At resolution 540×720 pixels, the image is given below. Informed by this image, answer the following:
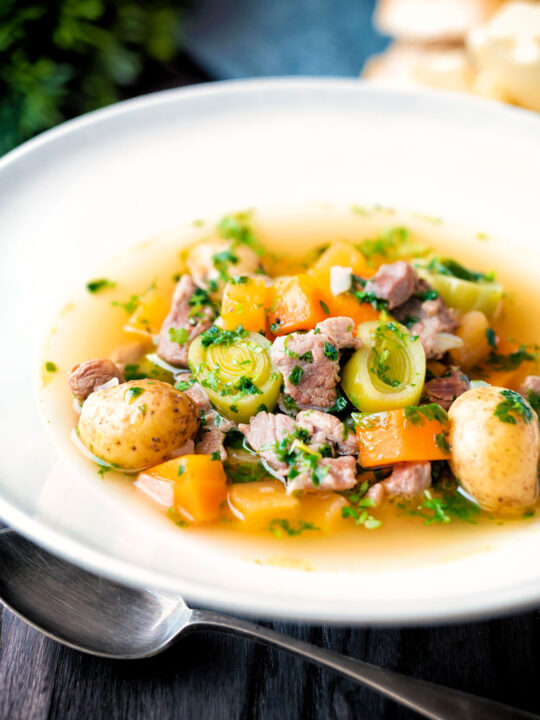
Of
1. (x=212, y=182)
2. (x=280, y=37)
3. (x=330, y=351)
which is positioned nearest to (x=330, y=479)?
(x=330, y=351)

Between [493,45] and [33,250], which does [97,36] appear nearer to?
[33,250]

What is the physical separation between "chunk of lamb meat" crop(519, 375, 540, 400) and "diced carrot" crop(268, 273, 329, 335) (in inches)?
34.9

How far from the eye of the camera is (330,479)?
248cm

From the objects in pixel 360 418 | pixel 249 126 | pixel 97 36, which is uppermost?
pixel 97 36

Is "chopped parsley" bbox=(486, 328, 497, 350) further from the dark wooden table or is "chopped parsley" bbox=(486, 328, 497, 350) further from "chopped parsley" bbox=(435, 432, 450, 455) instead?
the dark wooden table

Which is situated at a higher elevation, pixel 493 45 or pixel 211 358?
pixel 493 45

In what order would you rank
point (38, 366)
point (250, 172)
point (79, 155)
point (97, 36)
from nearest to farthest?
point (38, 366) < point (79, 155) < point (250, 172) < point (97, 36)

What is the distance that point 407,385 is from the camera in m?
2.67

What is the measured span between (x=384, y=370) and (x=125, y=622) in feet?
4.26

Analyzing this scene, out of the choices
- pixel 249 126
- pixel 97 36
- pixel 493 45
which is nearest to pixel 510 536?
pixel 249 126

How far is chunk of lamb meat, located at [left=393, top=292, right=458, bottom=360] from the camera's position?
295 cm

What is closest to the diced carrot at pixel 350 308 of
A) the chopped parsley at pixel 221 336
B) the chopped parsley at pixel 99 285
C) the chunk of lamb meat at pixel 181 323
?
the chopped parsley at pixel 221 336

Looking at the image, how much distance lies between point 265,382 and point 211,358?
0.24m

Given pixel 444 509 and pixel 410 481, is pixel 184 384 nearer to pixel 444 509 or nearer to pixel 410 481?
pixel 410 481
